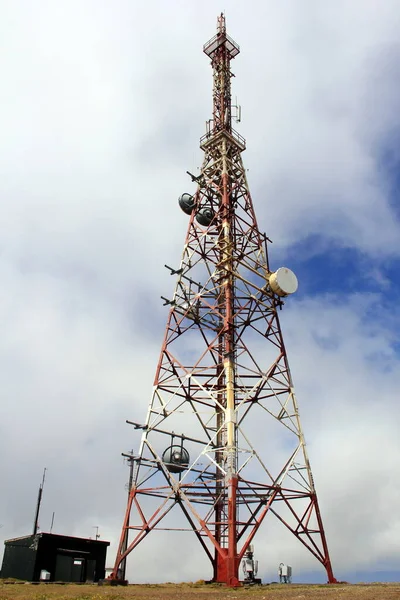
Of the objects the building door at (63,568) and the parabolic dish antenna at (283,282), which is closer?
the building door at (63,568)

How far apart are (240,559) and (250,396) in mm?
9455

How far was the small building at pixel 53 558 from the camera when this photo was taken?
34.0 m

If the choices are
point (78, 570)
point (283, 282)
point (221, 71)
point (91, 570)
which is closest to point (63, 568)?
point (78, 570)

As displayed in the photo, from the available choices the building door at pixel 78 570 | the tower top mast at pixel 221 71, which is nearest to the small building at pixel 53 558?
the building door at pixel 78 570

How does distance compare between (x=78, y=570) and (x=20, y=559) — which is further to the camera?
(x=78, y=570)

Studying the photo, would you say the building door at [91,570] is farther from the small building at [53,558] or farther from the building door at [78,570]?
the building door at [78,570]

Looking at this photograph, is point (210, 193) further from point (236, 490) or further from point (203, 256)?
point (236, 490)

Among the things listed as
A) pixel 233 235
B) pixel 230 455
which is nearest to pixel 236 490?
pixel 230 455

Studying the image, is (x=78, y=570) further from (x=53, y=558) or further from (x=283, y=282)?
(x=283, y=282)

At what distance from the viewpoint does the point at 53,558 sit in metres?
34.7

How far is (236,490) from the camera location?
28125 mm

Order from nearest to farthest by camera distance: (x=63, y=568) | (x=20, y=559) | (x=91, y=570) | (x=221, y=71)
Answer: (x=20, y=559) → (x=63, y=568) → (x=91, y=570) → (x=221, y=71)

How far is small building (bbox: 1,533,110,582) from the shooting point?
34031 mm

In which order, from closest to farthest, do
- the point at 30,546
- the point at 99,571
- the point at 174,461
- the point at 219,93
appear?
the point at 174,461 → the point at 30,546 → the point at 99,571 → the point at 219,93
